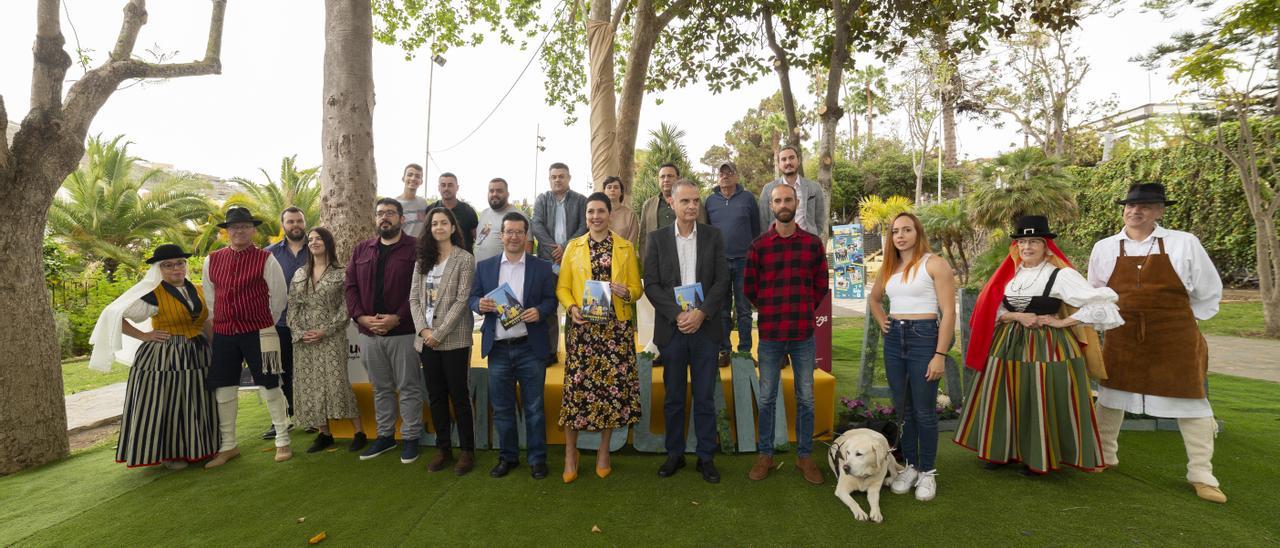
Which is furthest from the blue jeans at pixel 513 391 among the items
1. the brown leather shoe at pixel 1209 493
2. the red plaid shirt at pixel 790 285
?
the brown leather shoe at pixel 1209 493

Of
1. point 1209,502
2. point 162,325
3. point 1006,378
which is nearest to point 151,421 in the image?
point 162,325

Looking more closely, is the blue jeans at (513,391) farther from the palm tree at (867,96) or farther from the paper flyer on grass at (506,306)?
the palm tree at (867,96)

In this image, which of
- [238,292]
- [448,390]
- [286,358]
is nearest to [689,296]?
[448,390]

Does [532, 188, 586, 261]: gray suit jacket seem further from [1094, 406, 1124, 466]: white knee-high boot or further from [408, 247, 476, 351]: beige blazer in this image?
[1094, 406, 1124, 466]: white knee-high boot

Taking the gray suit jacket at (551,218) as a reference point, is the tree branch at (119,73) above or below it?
above

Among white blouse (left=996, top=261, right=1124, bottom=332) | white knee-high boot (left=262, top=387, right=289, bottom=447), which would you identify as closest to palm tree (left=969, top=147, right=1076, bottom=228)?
white blouse (left=996, top=261, right=1124, bottom=332)

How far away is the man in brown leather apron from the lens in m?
3.55

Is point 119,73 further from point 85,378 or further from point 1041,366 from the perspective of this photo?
point 1041,366

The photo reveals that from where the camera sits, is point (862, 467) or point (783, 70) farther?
point (783, 70)

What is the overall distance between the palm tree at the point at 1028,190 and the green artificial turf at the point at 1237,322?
328 centimetres

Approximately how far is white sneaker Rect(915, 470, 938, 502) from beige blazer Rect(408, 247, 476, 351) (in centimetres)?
296

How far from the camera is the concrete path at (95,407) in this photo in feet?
19.5

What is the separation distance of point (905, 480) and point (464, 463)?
2.86 metres

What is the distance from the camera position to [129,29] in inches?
196
